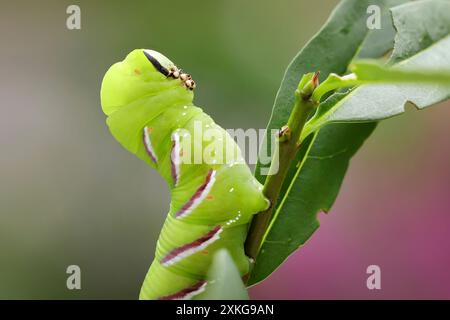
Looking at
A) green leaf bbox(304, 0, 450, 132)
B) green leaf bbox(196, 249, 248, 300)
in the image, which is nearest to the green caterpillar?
green leaf bbox(304, 0, 450, 132)

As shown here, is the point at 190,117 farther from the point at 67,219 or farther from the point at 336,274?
the point at 67,219

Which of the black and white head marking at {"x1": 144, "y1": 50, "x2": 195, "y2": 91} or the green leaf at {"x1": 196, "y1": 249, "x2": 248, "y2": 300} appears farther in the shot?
the black and white head marking at {"x1": 144, "y1": 50, "x2": 195, "y2": 91}

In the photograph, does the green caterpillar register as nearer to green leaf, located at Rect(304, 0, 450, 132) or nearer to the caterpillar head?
the caterpillar head

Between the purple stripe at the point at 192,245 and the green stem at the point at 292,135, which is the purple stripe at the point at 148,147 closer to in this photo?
the purple stripe at the point at 192,245

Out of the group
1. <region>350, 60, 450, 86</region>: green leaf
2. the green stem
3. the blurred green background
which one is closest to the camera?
<region>350, 60, 450, 86</region>: green leaf

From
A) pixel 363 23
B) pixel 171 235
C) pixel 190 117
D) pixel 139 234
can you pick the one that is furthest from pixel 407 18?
pixel 139 234

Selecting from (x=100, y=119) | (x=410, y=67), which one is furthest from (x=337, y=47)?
(x=100, y=119)
